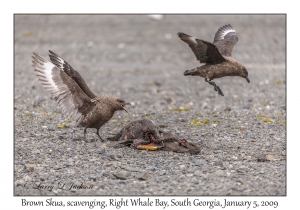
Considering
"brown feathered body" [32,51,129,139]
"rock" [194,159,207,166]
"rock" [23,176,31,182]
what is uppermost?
"brown feathered body" [32,51,129,139]

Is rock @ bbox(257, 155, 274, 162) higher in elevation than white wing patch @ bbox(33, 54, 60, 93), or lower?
lower

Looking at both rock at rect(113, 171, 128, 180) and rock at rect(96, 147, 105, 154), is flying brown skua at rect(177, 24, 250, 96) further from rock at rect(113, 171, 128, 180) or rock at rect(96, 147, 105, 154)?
rock at rect(113, 171, 128, 180)

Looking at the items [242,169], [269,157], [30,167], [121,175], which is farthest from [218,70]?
[30,167]

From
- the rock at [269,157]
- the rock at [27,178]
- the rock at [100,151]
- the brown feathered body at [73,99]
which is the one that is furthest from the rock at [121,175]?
the rock at [269,157]

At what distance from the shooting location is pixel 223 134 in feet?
28.2

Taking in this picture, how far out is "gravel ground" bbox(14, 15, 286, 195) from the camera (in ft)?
21.7

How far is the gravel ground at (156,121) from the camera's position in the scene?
662 centimetres

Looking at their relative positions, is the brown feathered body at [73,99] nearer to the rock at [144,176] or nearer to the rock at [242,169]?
the rock at [144,176]

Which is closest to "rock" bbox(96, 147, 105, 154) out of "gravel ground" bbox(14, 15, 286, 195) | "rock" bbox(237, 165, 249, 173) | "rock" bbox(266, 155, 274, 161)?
"gravel ground" bbox(14, 15, 286, 195)

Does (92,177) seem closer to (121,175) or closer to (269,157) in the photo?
(121,175)

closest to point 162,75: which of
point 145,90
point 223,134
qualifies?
point 145,90

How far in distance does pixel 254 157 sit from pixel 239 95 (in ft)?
15.1

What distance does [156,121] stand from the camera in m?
9.59

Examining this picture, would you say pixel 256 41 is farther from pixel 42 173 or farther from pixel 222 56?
pixel 42 173
